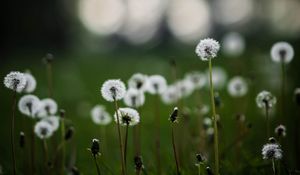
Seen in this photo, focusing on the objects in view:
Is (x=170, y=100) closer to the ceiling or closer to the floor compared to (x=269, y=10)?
closer to the floor

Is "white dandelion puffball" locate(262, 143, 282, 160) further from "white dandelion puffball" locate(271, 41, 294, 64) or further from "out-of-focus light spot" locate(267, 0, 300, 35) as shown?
"out-of-focus light spot" locate(267, 0, 300, 35)

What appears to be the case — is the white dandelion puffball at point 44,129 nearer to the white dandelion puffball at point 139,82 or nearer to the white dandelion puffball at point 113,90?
the white dandelion puffball at point 113,90

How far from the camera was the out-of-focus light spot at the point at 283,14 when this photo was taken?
14.3 m

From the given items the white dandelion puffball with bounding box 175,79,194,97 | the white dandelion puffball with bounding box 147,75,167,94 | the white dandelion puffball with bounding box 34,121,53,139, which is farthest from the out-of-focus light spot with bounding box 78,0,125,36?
the white dandelion puffball with bounding box 34,121,53,139

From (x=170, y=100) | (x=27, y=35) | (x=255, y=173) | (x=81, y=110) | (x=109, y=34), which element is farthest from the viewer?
(x=109, y=34)

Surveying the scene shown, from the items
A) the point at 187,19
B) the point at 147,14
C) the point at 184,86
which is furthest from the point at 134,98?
the point at 187,19

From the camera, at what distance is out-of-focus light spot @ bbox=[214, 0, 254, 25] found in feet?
83.3

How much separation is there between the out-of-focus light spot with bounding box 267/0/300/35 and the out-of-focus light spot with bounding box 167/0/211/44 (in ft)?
34.6

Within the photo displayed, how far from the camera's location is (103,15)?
31859 mm

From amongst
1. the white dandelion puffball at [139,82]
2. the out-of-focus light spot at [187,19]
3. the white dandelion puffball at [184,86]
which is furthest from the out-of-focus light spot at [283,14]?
the white dandelion puffball at [139,82]

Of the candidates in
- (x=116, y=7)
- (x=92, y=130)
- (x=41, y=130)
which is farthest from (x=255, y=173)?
(x=116, y=7)

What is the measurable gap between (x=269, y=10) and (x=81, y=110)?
1315 cm

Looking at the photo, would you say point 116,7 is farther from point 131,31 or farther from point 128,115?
point 128,115

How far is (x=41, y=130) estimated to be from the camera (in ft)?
6.83
